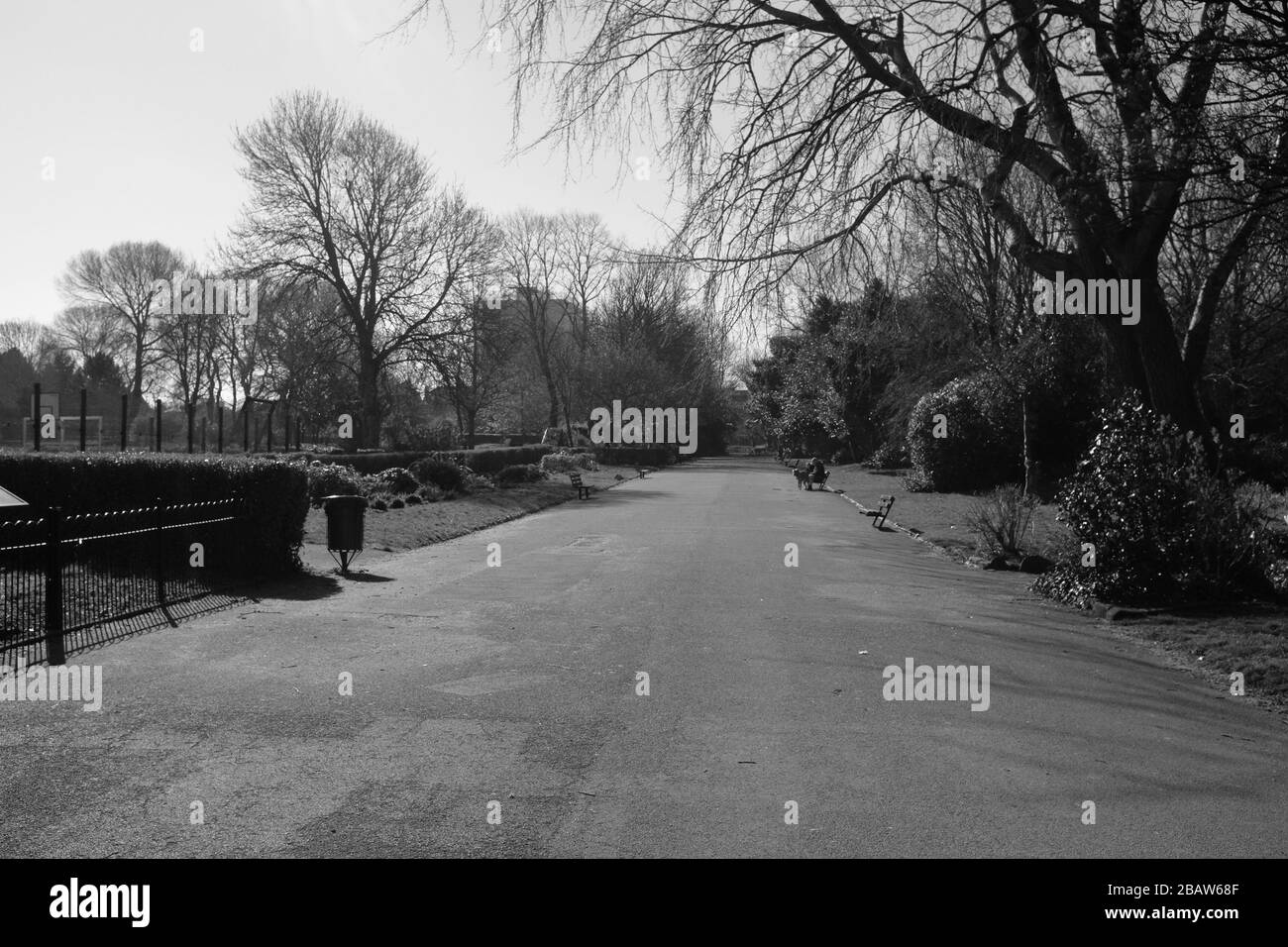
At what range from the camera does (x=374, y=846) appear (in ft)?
15.3

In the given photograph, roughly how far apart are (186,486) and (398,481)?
13747mm

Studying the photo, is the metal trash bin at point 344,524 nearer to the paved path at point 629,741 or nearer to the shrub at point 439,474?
the paved path at point 629,741

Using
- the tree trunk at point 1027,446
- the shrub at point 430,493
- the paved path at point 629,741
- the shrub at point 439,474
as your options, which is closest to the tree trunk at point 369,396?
the shrub at point 439,474

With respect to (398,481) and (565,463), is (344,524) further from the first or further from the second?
(565,463)

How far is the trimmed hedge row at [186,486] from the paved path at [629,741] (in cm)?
189

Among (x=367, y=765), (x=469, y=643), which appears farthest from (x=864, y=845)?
(x=469, y=643)

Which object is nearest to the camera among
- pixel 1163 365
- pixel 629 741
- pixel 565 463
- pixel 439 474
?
pixel 629 741

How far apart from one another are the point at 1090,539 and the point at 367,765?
968 cm

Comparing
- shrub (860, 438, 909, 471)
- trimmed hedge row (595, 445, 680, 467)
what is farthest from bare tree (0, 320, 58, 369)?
shrub (860, 438, 909, 471)

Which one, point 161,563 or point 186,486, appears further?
point 186,486

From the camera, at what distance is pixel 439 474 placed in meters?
31.1

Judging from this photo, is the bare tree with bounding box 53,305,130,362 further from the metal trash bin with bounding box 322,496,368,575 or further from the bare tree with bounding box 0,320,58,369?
the metal trash bin with bounding box 322,496,368,575

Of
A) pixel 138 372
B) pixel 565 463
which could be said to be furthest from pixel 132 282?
pixel 565 463
